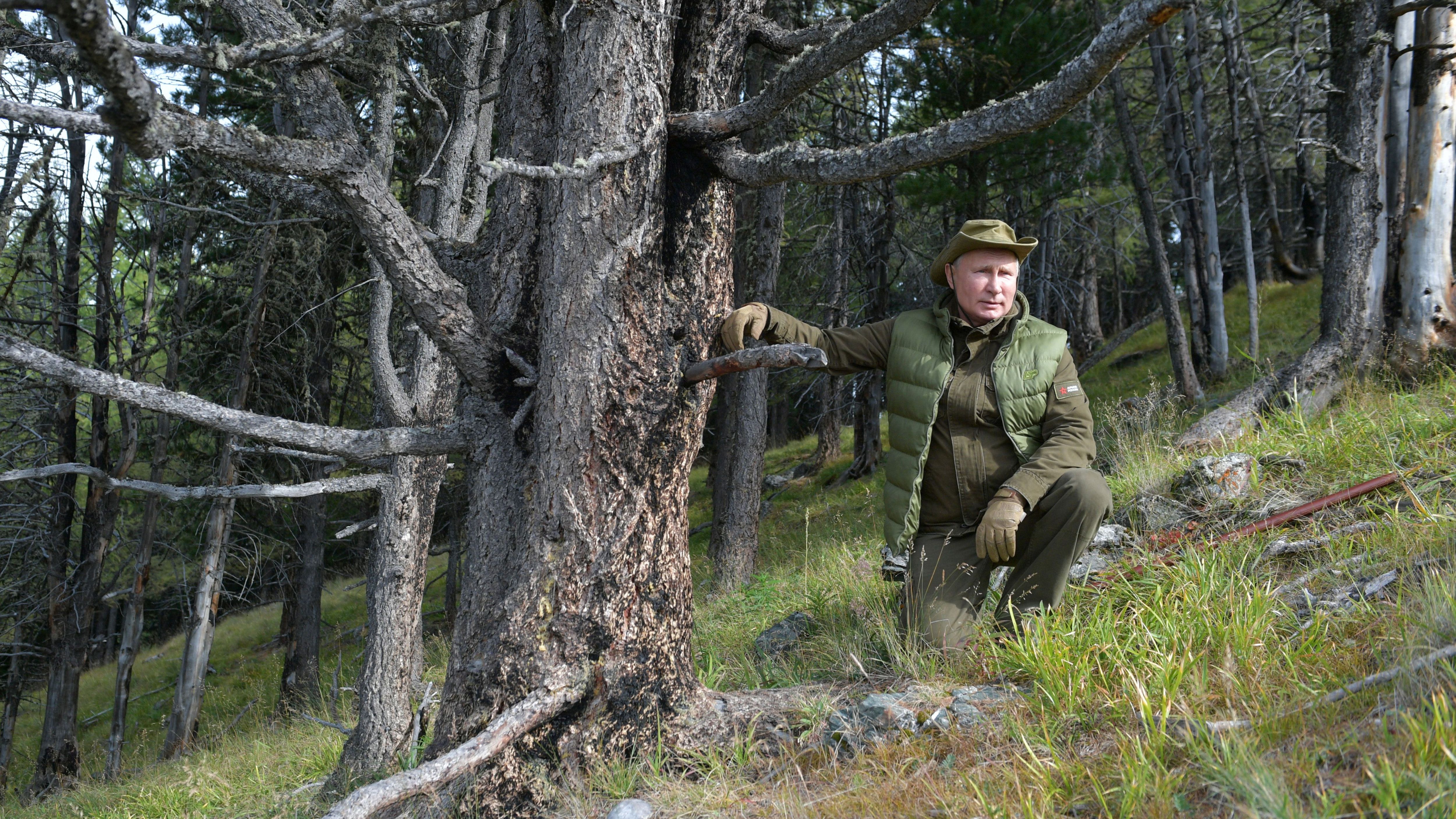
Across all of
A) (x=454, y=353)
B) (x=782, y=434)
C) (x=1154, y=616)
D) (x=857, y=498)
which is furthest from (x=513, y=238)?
(x=782, y=434)

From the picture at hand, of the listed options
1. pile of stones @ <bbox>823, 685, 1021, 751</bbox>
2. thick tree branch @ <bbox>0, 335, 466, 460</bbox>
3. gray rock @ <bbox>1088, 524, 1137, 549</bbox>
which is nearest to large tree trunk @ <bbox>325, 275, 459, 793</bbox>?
thick tree branch @ <bbox>0, 335, 466, 460</bbox>

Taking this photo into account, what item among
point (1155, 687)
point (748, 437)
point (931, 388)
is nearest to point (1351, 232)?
point (931, 388)

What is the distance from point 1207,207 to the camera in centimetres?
1152

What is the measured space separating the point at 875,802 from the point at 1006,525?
132 centimetres

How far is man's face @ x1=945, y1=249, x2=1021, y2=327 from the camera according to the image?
3.64 metres

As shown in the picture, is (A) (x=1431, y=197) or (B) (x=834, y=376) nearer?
(A) (x=1431, y=197)

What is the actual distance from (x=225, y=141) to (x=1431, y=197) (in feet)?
28.2

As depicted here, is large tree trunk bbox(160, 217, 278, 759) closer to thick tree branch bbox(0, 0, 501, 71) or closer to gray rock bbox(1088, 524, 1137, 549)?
thick tree branch bbox(0, 0, 501, 71)

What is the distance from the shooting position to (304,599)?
11.8 meters

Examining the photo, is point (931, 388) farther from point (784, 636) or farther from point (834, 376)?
point (834, 376)

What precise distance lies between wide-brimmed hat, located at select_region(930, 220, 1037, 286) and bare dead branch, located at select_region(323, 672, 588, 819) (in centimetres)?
237

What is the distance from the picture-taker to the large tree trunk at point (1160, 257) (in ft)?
37.1

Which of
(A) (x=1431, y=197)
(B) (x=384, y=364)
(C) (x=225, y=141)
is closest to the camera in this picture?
(C) (x=225, y=141)

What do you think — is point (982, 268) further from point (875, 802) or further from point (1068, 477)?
point (875, 802)
